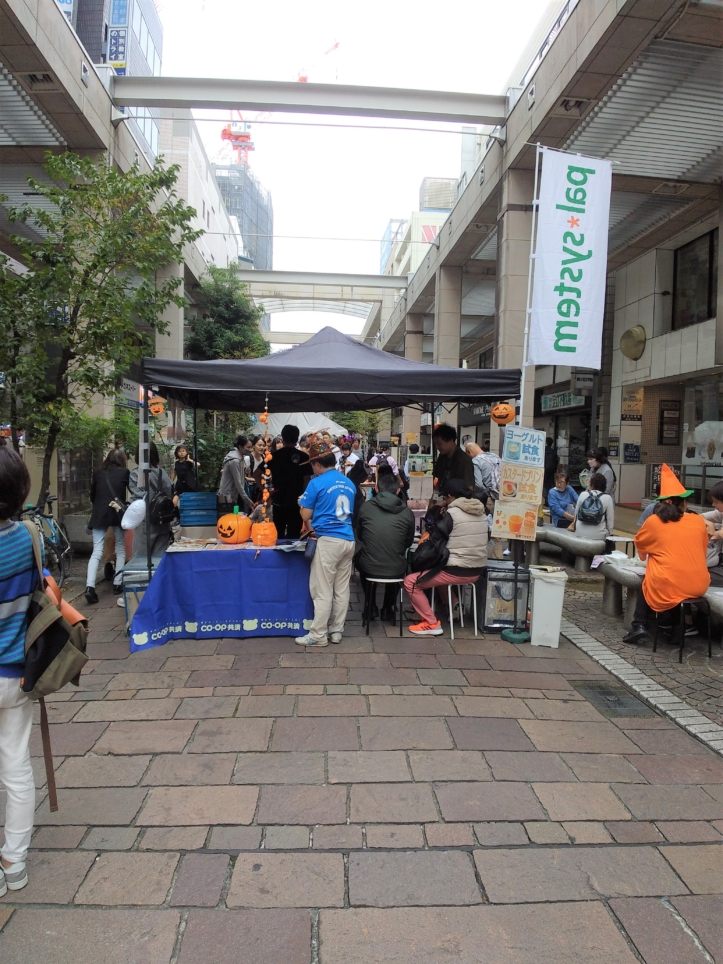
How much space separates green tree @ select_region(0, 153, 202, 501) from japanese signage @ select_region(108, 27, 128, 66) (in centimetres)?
2243

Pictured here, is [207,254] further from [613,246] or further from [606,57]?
[606,57]

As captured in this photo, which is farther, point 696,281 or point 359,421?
point 359,421

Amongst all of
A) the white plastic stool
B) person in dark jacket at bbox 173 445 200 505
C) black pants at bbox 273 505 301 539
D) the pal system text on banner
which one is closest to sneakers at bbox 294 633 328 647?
the white plastic stool

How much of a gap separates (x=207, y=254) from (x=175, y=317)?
490 inches

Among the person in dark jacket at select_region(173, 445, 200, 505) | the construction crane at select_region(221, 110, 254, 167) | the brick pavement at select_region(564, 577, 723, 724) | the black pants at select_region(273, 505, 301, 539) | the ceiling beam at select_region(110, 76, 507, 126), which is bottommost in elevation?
the brick pavement at select_region(564, 577, 723, 724)

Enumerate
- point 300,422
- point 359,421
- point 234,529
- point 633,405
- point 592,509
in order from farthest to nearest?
point 359,421 < point 633,405 < point 300,422 < point 592,509 < point 234,529

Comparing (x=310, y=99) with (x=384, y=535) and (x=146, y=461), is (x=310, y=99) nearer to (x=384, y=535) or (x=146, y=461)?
(x=146, y=461)

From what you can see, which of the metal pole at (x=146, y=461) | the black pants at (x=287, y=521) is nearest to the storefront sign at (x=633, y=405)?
the black pants at (x=287, y=521)

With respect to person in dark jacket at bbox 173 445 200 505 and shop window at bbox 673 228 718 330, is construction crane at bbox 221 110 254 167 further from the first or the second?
person in dark jacket at bbox 173 445 200 505

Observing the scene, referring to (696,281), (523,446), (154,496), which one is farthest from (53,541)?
(696,281)

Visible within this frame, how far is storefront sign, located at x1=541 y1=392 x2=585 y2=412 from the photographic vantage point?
17052 mm

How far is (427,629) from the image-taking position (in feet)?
19.5

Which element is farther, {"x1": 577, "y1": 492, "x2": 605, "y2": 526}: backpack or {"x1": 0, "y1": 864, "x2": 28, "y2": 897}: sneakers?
{"x1": 577, "y1": 492, "x2": 605, "y2": 526}: backpack

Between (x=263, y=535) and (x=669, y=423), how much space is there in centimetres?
1193
